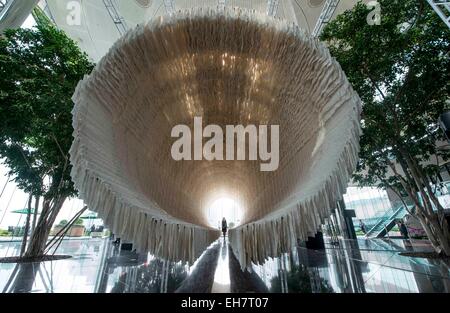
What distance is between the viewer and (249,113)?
144 inches

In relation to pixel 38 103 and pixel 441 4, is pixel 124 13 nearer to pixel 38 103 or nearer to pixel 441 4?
pixel 38 103

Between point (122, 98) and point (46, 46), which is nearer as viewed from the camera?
point (122, 98)

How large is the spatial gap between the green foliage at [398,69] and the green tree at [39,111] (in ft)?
19.3

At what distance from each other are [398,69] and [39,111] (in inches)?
299

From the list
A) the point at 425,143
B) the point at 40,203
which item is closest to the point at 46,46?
the point at 40,203

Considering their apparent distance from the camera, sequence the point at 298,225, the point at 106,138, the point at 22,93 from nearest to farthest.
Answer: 1. the point at 298,225
2. the point at 106,138
3. the point at 22,93

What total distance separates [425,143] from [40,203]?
9.64 m

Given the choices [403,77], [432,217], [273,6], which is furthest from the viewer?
[273,6]

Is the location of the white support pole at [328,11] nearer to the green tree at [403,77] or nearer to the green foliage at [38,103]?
the green tree at [403,77]

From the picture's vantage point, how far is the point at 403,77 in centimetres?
589

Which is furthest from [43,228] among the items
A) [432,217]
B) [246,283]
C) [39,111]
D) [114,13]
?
[114,13]

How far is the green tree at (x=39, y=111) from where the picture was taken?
5.00 metres

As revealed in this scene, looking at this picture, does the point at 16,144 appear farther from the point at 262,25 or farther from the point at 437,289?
the point at 437,289

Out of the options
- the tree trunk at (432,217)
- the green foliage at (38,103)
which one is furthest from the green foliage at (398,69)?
the green foliage at (38,103)
